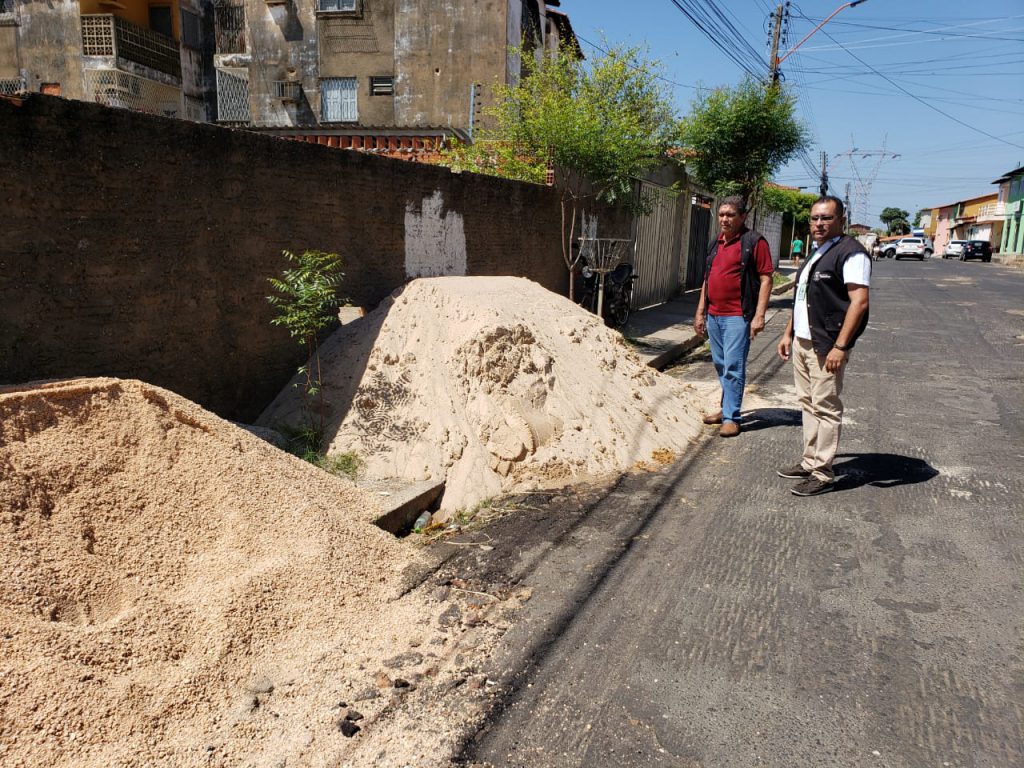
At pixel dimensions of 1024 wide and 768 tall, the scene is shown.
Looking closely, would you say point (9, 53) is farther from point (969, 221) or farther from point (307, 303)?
point (969, 221)

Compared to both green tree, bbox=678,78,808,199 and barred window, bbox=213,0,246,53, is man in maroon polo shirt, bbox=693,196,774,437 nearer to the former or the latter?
green tree, bbox=678,78,808,199

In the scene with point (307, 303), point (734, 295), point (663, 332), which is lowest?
point (663, 332)

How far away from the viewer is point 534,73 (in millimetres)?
10195

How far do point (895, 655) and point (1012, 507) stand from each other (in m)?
2.33

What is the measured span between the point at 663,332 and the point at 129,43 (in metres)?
21.5

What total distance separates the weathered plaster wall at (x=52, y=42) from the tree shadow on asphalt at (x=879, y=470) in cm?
2617

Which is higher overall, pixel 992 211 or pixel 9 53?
pixel 9 53

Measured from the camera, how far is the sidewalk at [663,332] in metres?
10.2

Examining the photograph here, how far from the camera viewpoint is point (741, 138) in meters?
16.0

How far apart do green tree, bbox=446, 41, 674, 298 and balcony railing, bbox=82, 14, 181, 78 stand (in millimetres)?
→ 18706

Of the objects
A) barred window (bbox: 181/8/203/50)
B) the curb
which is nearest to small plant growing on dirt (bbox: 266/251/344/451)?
the curb

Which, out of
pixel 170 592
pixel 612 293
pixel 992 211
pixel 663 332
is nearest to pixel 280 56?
pixel 612 293

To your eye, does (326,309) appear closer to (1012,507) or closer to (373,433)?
(373,433)

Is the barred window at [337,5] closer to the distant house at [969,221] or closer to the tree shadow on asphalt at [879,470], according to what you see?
the tree shadow on asphalt at [879,470]
